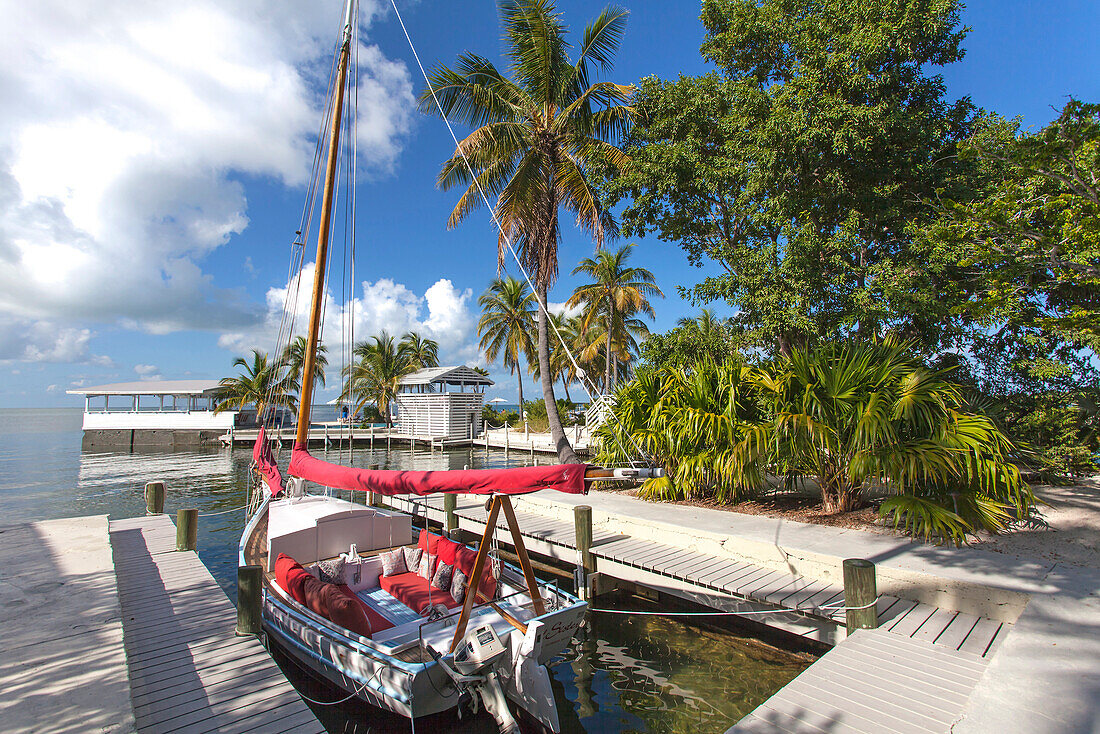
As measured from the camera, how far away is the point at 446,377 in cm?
4162

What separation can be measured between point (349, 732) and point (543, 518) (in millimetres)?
6460

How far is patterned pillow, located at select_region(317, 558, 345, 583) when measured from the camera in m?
7.82

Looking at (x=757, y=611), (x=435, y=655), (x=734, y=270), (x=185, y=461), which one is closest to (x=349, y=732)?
(x=435, y=655)

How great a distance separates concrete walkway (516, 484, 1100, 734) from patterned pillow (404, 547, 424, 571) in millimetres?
4180

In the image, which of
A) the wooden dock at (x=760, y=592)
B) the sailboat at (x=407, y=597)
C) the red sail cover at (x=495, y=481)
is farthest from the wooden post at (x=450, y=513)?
the red sail cover at (x=495, y=481)

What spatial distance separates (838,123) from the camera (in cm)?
1070

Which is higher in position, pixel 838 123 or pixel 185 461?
pixel 838 123

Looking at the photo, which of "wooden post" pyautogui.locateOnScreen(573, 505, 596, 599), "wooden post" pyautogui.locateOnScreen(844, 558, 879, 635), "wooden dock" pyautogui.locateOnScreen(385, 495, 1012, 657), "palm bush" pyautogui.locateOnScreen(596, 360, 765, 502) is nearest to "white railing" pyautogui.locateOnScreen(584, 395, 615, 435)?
"palm bush" pyautogui.locateOnScreen(596, 360, 765, 502)

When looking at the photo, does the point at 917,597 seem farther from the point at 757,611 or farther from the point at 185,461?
the point at 185,461

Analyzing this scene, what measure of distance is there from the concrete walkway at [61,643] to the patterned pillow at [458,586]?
353cm

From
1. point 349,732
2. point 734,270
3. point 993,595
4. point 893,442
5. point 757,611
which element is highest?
point 734,270

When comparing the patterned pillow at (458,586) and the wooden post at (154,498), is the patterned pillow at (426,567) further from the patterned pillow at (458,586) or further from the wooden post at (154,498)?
the wooden post at (154,498)

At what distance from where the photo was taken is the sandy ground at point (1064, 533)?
7.99 m

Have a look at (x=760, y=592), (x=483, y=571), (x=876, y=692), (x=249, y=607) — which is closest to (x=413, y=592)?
(x=483, y=571)
